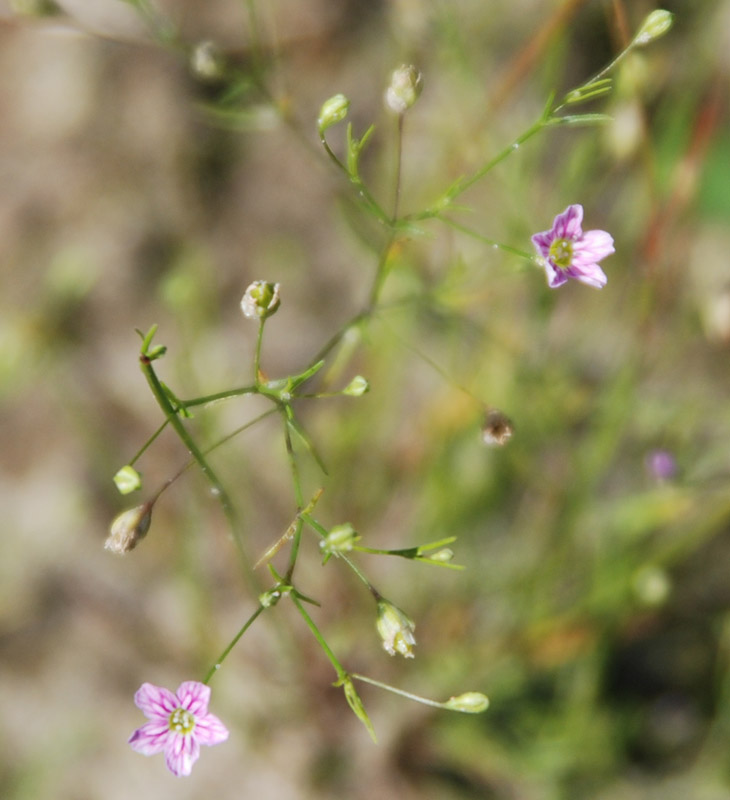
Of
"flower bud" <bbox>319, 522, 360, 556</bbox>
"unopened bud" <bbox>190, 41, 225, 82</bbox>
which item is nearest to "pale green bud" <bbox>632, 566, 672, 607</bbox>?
"flower bud" <bbox>319, 522, 360, 556</bbox>

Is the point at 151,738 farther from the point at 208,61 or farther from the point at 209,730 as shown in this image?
the point at 208,61

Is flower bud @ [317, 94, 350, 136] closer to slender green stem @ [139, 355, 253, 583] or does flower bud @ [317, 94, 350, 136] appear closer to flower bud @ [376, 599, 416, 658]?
slender green stem @ [139, 355, 253, 583]

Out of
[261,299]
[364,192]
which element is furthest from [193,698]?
[364,192]

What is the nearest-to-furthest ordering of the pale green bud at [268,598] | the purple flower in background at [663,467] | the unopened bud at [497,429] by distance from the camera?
the pale green bud at [268,598] → the unopened bud at [497,429] → the purple flower in background at [663,467]

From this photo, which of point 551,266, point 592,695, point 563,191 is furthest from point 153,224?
point 592,695

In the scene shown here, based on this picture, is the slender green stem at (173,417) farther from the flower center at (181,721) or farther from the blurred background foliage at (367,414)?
the blurred background foliage at (367,414)

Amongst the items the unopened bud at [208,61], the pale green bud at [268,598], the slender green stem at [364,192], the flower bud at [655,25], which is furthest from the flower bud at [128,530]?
the flower bud at [655,25]

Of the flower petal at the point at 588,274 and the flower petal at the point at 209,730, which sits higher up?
the flower petal at the point at 588,274
